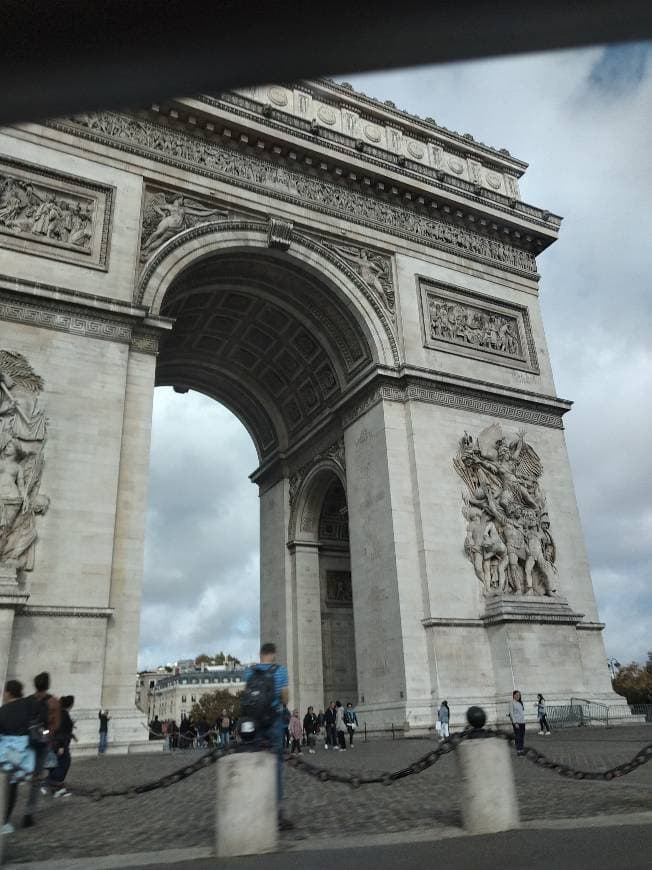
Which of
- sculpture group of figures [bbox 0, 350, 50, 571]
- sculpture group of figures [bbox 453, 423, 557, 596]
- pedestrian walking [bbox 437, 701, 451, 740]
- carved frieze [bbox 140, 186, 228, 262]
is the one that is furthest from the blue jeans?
carved frieze [bbox 140, 186, 228, 262]

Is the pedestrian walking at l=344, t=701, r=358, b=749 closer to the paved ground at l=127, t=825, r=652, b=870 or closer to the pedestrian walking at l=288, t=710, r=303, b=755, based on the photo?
the pedestrian walking at l=288, t=710, r=303, b=755

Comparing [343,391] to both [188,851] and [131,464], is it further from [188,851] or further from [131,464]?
[188,851]

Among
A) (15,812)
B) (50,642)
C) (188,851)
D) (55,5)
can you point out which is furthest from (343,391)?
(55,5)

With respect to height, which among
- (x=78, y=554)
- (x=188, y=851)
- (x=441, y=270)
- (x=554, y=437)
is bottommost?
(x=188, y=851)

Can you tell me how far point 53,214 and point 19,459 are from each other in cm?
629

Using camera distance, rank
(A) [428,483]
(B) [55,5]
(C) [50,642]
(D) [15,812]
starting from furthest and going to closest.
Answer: (A) [428,483] < (C) [50,642] < (D) [15,812] < (B) [55,5]

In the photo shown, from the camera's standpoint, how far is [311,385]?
23266 millimetres

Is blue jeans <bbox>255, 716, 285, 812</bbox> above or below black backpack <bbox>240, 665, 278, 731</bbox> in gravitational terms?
below

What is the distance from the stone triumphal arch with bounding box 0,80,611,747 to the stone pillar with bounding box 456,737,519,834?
31.6ft

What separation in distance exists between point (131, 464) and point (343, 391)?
25.5ft

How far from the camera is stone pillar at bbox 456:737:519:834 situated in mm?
4973

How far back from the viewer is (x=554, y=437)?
21609mm

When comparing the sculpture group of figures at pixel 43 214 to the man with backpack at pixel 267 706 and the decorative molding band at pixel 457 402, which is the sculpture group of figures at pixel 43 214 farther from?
the man with backpack at pixel 267 706

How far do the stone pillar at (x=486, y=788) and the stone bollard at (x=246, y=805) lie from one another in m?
1.40
